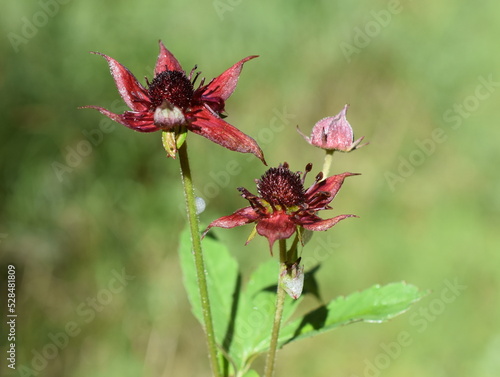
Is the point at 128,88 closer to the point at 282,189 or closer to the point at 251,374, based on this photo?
the point at 282,189

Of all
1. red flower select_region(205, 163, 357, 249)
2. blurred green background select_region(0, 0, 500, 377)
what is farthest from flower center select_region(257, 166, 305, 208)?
blurred green background select_region(0, 0, 500, 377)

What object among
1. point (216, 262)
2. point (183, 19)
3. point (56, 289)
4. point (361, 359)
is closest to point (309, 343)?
point (361, 359)

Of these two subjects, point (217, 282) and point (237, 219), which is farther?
point (217, 282)

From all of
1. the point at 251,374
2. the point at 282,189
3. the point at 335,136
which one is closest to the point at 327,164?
the point at 335,136

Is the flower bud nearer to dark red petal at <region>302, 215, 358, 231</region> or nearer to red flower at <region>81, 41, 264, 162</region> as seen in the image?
dark red petal at <region>302, 215, 358, 231</region>

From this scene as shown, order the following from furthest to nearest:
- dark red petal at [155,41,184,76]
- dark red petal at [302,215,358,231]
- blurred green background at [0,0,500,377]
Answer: blurred green background at [0,0,500,377]
dark red petal at [155,41,184,76]
dark red petal at [302,215,358,231]

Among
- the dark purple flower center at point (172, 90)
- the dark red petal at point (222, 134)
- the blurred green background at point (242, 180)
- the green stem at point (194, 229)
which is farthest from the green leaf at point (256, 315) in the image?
the blurred green background at point (242, 180)

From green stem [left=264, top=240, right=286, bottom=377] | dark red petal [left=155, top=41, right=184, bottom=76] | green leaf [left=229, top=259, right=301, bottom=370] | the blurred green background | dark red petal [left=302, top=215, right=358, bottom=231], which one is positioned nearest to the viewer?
dark red petal [left=302, top=215, right=358, bottom=231]

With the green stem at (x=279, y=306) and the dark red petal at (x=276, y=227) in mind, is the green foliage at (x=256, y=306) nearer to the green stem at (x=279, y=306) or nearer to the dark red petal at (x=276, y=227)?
the green stem at (x=279, y=306)
